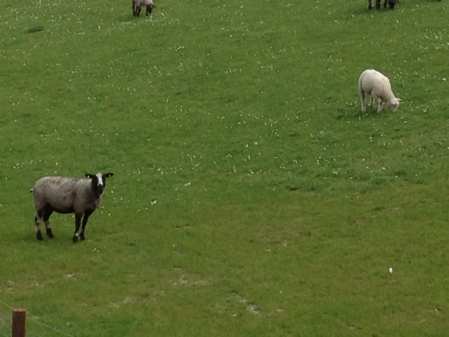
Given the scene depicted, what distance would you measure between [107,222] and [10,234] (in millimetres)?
2676

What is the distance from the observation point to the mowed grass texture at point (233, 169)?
1612 centimetres

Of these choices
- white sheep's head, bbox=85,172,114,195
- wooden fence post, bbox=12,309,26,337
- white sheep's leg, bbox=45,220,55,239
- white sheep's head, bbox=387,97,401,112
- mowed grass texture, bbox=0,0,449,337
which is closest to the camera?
wooden fence post, bbox=12,309,26,337

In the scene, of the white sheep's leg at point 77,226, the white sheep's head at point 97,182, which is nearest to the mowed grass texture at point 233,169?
the white sheep's leg at point 77,226

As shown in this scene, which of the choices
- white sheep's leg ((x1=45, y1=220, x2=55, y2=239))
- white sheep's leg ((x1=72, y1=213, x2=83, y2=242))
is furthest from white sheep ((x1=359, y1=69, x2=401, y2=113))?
white sheep's leg ((x1=45, y1=220, x2=55, y2=239))

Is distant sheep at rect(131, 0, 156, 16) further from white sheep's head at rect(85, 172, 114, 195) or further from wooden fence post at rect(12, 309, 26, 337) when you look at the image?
wooden fence post at rect(12, 309, 26, 337)

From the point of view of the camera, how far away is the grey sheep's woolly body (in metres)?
20.2

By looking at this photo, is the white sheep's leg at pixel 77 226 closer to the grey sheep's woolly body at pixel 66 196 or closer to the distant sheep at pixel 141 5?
the grey sheep's woolly body at pixel 66 196

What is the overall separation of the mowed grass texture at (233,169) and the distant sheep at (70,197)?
2.45 ft

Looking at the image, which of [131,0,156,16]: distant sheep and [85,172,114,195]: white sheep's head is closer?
[85,172,114,195]: white sheep's head

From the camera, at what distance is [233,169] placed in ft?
84.3

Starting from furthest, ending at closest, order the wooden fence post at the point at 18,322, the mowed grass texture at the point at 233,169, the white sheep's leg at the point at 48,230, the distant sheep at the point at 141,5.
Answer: the distant sheep at the point at 141,5 < the white sheep's leg at the point at 48,230 < the mowed grass texture at the point at 233,169 < the wooden fence post at the point at 18,322

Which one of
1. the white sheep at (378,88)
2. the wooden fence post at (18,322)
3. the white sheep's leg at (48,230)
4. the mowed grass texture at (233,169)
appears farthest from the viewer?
Result: the white sheep at (378,88)

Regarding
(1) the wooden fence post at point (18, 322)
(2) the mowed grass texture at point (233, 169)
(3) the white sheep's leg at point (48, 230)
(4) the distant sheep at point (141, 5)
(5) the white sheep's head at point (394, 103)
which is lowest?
(3) the white sheep's leg at point (48, 230)

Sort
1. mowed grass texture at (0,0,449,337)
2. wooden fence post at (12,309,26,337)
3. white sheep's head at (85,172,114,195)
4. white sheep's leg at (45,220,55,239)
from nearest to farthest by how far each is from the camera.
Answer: wooden fence post at (12,309,26,337) < mowed grass texture at (0,0,449,337) < white sheep's head at (85,172,114,195) < white sheep's leg at (45,220,55,239)
